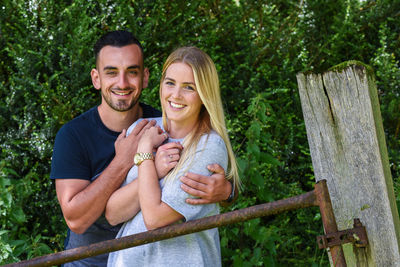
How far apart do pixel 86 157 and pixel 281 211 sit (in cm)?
110

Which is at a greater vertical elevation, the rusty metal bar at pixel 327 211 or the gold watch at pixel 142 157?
the gold watch at pixel 142 157

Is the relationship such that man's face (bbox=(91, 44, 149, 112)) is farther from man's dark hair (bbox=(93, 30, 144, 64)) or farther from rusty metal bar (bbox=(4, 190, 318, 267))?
rusty metal bar (bbox=(4, 190, 318, 267))

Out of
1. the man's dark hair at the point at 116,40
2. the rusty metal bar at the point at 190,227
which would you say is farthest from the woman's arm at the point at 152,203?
the man's dark hair at the point at 116,40

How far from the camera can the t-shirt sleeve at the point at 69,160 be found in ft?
7.91

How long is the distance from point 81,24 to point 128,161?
2.08 metres

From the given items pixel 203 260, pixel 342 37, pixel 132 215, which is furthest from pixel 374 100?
pixel 342 37

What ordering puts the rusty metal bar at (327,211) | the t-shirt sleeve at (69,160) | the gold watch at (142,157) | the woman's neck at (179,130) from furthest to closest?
the t-shirt sleeve at (69,160) < the woman's neck at (179,130) < the gold watch at (142,157) < the rusty metal bar at (327,211)

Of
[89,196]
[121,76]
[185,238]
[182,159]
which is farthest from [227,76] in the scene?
[185,238]

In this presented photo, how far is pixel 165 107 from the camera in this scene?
7.12 ft

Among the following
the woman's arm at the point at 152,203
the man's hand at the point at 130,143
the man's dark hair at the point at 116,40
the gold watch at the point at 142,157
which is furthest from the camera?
the man's dark hair at the point at 116,40

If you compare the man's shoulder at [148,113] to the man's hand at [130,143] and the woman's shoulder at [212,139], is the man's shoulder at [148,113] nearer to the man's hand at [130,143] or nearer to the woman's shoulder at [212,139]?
the man's hand at [130,143]

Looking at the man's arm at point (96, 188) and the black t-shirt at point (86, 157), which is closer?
the man's arm at point (96, 188)

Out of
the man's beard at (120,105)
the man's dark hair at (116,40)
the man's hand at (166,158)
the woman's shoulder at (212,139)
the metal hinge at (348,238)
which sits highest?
the man's dark hair at (116,40)

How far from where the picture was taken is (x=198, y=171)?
198 centimetres
